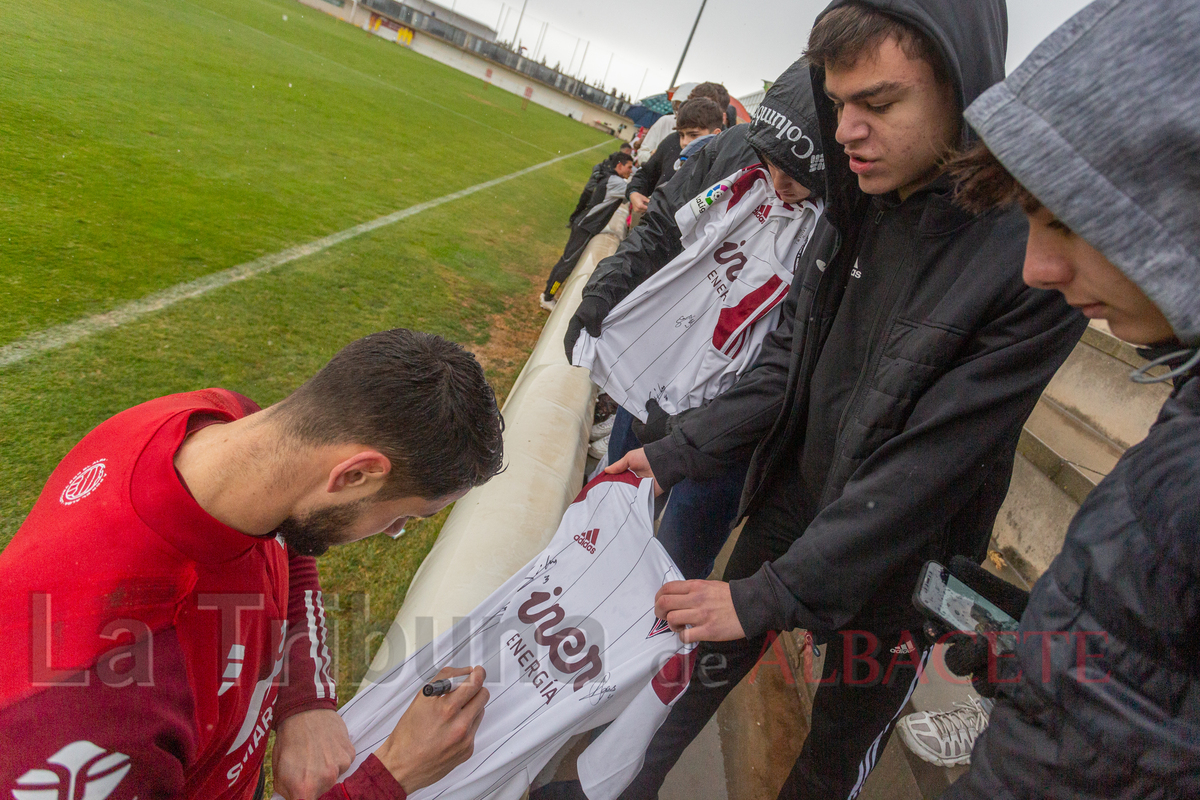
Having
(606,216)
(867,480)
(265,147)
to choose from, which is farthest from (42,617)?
(265,147)

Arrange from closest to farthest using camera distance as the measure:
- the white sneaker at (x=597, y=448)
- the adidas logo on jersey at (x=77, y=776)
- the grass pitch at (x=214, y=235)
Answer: the adidas logo on jersey at (x=77, y=776) → the grass pitch at (x=214, y=235) → the white sneaker at (x=597, y=448)

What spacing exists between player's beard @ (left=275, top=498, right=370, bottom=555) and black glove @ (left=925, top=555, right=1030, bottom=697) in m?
1.20

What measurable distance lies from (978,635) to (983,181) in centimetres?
81

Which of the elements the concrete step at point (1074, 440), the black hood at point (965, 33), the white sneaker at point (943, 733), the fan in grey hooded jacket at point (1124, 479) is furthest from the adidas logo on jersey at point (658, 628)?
the concrete step at point (1074, 440)

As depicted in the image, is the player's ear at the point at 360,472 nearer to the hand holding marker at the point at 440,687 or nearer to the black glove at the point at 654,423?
the hand holding marker at the point at 440,687

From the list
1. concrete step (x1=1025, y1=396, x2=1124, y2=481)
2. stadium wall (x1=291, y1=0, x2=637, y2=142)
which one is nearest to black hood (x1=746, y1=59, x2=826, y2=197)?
concrete step (x1=1025, y1=396, x2=1124, y2=481)

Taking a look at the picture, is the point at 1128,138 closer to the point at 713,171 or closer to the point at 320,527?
the point at 320,527

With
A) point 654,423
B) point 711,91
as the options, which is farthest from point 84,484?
point 711,91

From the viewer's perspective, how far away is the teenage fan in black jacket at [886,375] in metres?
1.32

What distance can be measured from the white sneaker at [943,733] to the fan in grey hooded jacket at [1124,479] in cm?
150

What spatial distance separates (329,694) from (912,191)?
77.6 inches

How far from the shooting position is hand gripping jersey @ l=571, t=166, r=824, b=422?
224cm

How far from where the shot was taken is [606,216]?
5984mm

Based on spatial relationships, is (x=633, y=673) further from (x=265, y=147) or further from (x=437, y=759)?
(x=265, y=147)
